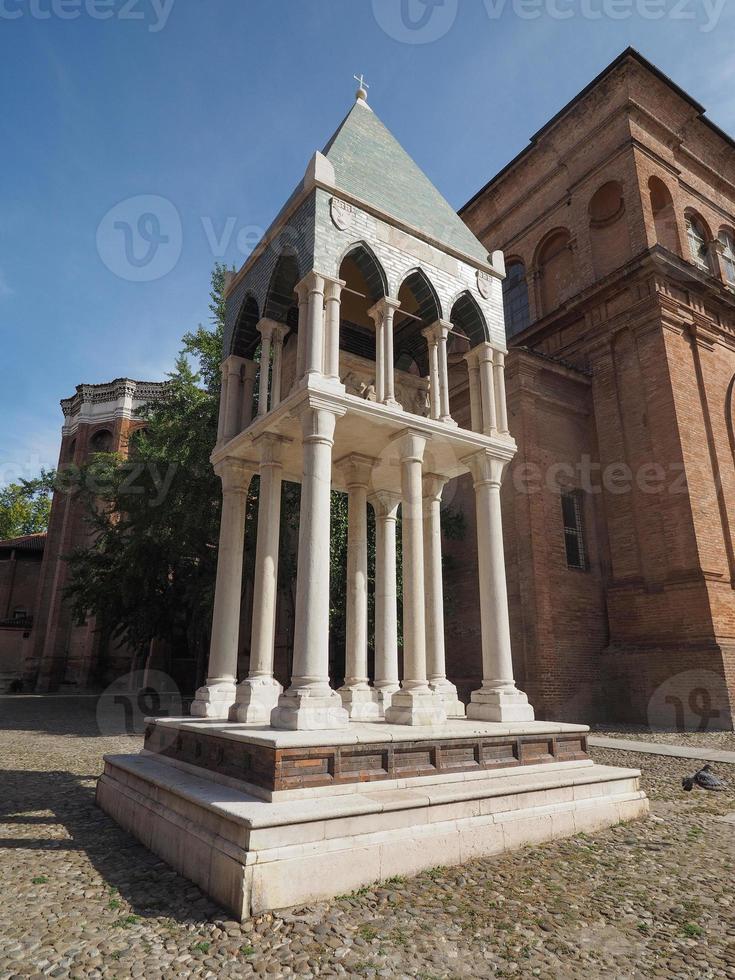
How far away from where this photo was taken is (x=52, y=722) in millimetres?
17094

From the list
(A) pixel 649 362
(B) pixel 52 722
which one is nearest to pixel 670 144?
(A) pixel 649 362

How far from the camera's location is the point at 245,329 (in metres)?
9.78

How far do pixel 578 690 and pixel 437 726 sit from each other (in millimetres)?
9356

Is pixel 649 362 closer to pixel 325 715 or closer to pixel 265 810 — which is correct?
pixel 325 715

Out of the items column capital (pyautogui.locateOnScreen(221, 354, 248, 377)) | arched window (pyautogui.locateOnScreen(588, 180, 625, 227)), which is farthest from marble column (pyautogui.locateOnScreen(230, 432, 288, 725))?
arched window (pyautogui.locateOnScreen(588, 180, 625, 227))

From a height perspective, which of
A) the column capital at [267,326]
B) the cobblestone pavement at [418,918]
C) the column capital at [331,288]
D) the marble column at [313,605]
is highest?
the column capital at [267,326]

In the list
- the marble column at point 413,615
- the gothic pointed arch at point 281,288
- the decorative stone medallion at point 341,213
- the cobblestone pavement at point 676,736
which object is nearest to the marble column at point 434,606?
the marble column at point 413,615

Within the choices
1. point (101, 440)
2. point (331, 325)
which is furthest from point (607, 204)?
point (101, 440)

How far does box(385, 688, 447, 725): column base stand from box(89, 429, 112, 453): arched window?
3422cm

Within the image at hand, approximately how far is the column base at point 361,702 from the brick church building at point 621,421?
6.54 m

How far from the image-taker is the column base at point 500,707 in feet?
24.8

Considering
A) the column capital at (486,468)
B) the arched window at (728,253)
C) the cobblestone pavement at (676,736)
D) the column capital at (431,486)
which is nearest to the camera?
the column capital at (486,468)

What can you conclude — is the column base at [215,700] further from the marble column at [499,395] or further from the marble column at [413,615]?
the marble column at [499,395]

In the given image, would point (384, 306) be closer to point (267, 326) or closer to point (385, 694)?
point (267, 326)
